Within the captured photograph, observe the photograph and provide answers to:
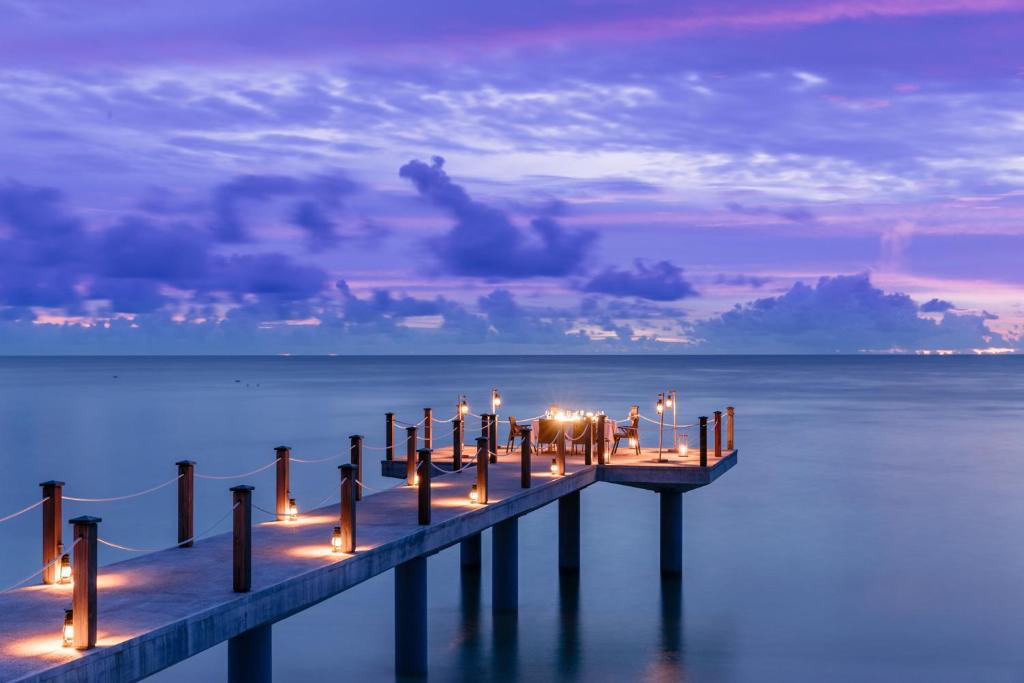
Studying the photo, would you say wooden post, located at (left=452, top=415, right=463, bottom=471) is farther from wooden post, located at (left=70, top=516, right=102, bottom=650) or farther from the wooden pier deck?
wooden post, located at (left=70, top=516, right=102, bottom=650)

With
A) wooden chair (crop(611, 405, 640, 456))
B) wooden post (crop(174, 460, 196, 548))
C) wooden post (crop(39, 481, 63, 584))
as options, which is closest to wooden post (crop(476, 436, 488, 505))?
wooden post (crop(174, 460, 196, 548))

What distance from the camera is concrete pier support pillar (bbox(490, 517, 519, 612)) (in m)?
21.3

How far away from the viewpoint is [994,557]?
28734mm

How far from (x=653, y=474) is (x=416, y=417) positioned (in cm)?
5357

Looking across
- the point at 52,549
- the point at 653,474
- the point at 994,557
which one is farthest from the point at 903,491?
the point at 52,549

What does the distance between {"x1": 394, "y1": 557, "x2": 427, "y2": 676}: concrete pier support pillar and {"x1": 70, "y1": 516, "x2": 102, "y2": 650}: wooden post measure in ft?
22.1

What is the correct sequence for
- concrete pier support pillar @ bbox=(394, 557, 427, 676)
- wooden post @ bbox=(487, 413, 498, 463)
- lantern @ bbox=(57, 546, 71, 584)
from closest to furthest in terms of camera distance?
Answer: lantern @ bbox=(57, 546, 71, 584) < concrete pier support pillar @ bbox=(394, 557, 427, 676) < wooden post @ bbox=(487, 413, 498, 463)

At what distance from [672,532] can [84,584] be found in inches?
684

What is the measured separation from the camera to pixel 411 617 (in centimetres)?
1675

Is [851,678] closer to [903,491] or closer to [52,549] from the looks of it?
[52,549]

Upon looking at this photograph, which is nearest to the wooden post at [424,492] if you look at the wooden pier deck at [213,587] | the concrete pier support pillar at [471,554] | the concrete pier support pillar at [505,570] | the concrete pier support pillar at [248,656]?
the wooden pier deck at [213,587]

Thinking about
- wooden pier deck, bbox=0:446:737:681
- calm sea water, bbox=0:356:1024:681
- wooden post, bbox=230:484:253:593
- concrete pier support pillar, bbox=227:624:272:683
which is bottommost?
calm sea water, bbox=0:356:1024:681

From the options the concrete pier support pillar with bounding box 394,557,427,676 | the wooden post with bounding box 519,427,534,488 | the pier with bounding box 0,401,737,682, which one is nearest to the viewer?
the pier with bounding box 0,401,737,682

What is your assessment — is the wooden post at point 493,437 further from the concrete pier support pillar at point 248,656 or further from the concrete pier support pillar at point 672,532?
the concrete pier support pillar at point 248,656
